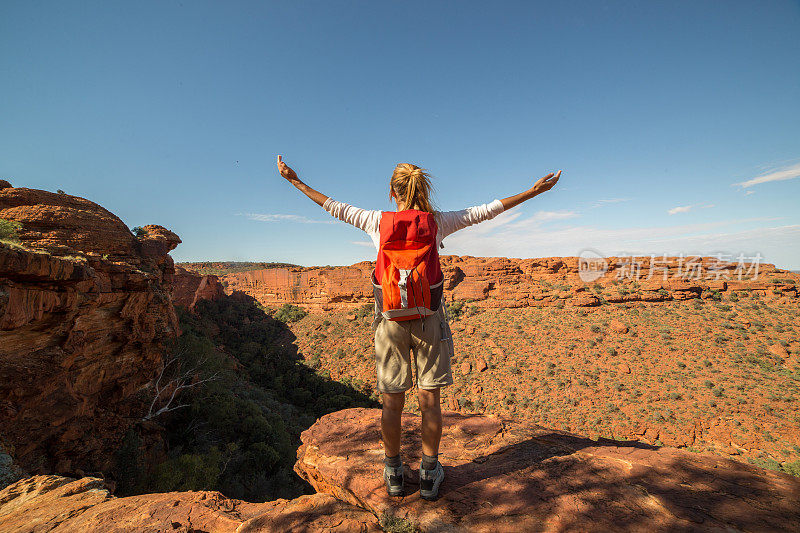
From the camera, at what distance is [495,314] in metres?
26.7

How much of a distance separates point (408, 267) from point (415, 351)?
62 centimetres

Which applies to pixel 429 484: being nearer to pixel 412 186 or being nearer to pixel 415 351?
pixel 415 351

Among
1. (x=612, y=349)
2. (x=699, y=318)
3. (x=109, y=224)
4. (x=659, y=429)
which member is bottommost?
(x=659, y=429)

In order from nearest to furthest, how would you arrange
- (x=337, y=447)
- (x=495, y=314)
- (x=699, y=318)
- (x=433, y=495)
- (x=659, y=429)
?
1. (x=433, y=495)
2. (x=337, y=447)
3. (x=659, y=429)
4. (x=699, y=318)
5. (x=495, y=314)

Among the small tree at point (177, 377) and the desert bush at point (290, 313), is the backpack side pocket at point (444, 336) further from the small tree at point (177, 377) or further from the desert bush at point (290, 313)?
the desert bush at point (290, 313)

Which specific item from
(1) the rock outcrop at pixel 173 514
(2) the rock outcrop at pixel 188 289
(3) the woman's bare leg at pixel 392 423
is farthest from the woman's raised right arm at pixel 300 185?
(2) the rock outcrop at pixel 188 289

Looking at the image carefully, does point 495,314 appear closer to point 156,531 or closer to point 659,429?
point 659,429

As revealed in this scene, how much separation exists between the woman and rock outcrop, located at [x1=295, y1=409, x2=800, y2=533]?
0.77 ft

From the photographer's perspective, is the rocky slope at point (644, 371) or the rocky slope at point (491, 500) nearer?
the rocky slope at point (491, 500)

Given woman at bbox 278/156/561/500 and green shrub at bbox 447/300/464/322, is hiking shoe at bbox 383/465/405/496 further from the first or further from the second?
green shrub at bbox 447/300/464/322

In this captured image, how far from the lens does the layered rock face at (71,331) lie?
578cm

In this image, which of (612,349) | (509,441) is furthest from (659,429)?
(509,441)

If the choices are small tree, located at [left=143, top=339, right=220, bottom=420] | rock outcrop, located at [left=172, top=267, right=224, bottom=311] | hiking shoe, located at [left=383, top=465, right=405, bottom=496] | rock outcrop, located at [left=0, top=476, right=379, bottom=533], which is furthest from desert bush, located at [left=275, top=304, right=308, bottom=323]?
hiking shoe, located at [left=383, top=465, right=405, bottom=496]

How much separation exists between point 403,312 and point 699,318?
27.9m
